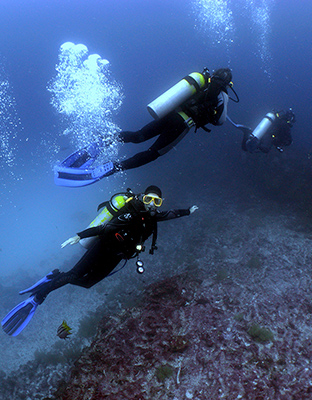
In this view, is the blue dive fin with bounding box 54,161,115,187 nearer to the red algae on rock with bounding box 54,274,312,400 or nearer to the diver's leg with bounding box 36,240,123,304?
the diver's leg with bounding box 36,240,123,304

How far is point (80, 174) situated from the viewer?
503cm

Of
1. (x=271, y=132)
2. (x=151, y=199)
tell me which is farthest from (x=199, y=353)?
(x=271, y=132)

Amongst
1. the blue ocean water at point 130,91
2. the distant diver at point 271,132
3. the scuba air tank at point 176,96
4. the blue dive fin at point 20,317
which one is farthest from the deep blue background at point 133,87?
the scuba air tank at point 176,96

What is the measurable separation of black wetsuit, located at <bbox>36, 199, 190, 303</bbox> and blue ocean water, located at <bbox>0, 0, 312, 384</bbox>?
4.69 meters

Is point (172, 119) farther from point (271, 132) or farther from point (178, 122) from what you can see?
point (271, 132)

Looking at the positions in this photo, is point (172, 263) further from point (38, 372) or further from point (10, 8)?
point (10, 8)

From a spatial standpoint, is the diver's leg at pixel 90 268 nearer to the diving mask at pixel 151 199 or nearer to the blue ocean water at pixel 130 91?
the diving mask at pixel 151 199

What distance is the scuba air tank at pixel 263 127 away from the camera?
25.8ft

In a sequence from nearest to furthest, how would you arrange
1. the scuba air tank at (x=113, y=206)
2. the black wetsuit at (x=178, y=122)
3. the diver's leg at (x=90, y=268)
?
the scuba air tank at (x=113, y=206) < the diver's leg at (x=90, y=268) < the black wetsuit at (x=178, y=122)

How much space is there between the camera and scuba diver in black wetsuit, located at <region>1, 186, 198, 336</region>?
4.00 meters

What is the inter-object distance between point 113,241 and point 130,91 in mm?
26301

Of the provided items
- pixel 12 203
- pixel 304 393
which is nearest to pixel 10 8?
pixel 12 203

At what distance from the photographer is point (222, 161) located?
1289 centimetres

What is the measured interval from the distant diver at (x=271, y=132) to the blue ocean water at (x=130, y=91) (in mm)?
2585
